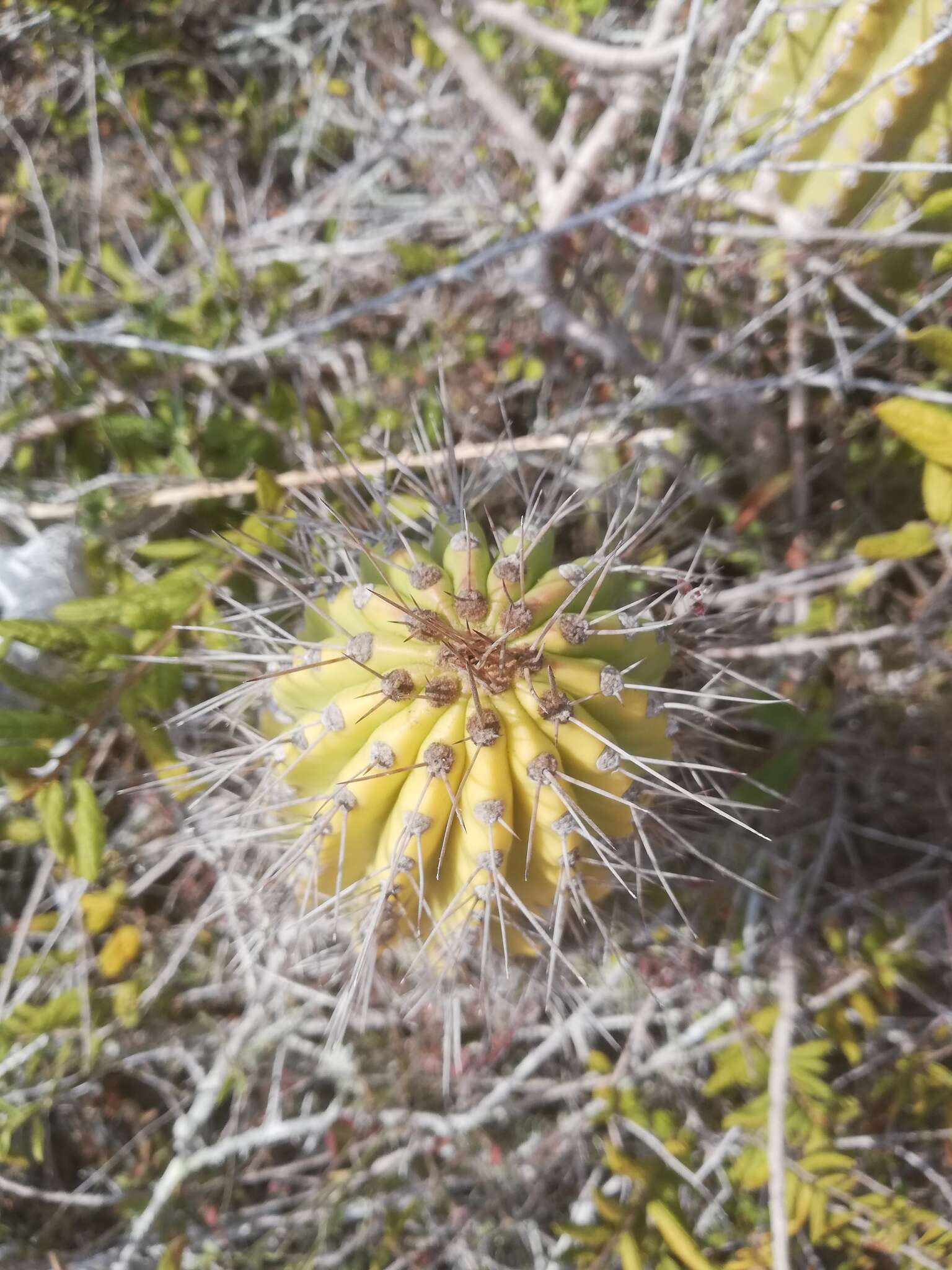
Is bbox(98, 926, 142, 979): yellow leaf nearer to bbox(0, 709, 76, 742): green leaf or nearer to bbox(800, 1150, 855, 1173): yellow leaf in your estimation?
bbox(0, 709, 76, 742): green leaf

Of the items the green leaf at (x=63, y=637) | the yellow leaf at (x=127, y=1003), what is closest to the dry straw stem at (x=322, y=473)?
the green leaf at (x=63, y=637)

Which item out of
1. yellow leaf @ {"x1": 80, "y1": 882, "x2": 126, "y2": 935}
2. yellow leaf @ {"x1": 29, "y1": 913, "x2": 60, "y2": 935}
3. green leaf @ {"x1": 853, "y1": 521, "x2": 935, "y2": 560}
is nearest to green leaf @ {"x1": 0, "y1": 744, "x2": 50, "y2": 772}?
yellow leaf @ {"x1": 80, "y1": 882, "x2": 126, "y2": 935}

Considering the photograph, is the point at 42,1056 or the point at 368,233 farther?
the point at 368,233

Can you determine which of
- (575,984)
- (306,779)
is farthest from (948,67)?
(575,984)

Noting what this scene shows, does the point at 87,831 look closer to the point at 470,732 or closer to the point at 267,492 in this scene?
the point at 267,492

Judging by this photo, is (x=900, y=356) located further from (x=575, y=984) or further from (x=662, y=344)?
(x=575, y=984)

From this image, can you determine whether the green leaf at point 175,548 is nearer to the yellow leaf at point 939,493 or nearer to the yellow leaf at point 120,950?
the yellow leaf at point 120,950
